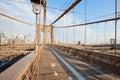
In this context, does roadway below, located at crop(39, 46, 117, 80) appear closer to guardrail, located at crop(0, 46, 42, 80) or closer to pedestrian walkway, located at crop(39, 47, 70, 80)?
pedestrian walkway, located at crop(39, 47, 70, 80)

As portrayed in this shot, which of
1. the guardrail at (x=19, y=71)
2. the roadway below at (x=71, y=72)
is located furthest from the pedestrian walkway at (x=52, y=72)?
the guardrail at (x=19, y=71)

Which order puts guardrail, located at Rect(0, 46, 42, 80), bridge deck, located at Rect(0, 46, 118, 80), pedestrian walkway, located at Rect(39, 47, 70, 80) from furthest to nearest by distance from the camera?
pedestrian walkway, located at Rect(39, 47, 70, 80)
bridge deck, located at Rect(0, 46, 118, 80)
guardrail, located at Rect(0, 46, 42, 80)

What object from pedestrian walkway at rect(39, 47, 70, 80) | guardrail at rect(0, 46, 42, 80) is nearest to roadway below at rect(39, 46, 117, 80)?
pedestrian walkway at rect(39, 47, 70, 80)

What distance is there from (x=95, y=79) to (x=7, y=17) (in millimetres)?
41645

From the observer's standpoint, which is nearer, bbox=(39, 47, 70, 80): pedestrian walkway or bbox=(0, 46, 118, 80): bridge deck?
bbox=(0, 46, 118, 80): bridge deck

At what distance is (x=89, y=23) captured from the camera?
81.9 ft

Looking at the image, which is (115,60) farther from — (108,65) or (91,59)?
(91,59)

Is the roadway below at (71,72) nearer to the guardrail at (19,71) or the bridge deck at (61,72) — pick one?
the bridge deck at (61,72)

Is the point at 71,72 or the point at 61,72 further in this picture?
the point at 71,72

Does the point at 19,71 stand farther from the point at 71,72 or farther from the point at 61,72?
the point at 71,72

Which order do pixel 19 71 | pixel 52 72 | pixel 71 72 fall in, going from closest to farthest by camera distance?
pixel 19 71 → pixel 52 72 → pixel 71 72

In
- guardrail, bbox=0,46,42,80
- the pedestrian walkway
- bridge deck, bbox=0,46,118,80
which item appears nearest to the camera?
guardrail, bbox=0,46,42,80

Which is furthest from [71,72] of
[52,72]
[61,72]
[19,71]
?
[19,71]

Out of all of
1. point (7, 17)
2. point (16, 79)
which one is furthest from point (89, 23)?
point (7, 17)
